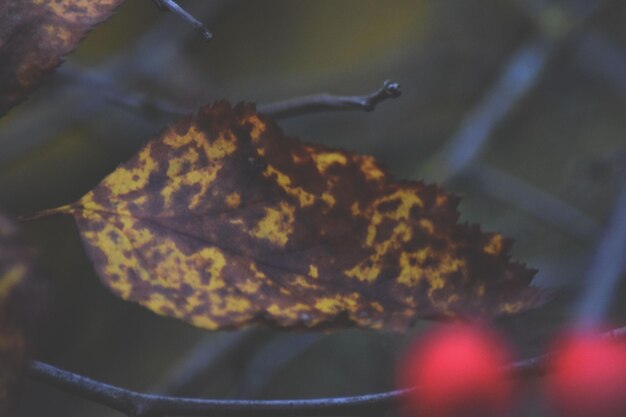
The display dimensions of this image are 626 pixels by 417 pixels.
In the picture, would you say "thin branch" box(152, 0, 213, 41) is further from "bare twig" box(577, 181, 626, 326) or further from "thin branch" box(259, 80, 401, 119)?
"bare twig" box(577, 181, 626, 326)

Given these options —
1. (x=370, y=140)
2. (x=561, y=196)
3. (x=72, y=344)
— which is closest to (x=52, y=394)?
Result: (x=72, y=344)

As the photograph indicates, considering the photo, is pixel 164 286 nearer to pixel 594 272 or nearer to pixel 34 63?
pixel 34 63

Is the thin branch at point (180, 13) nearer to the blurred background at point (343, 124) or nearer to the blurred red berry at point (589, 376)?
the blurred red berry at point (589, 376)

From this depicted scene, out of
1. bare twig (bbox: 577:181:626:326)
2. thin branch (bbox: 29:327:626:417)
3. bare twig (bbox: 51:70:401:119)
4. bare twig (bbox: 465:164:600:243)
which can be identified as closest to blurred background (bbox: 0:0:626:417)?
bare twig (bbox: 465:164:600:243)

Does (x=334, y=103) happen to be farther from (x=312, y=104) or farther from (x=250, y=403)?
(x=250, y=403)

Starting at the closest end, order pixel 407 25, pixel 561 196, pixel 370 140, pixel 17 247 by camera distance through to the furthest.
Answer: pixel 17 247 < pixel 561 196 < pixel 370 140 < pixel 407 25

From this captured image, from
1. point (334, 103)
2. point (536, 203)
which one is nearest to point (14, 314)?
point (334, 103)
